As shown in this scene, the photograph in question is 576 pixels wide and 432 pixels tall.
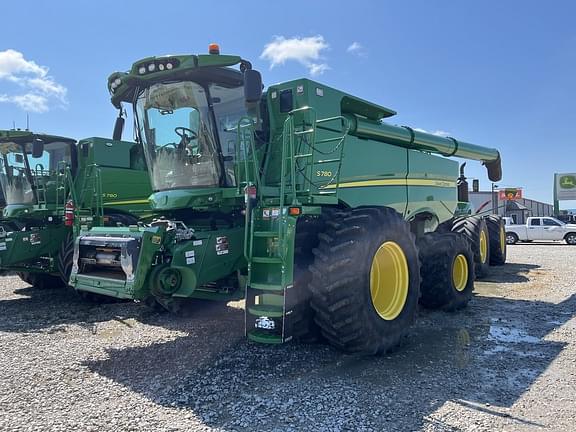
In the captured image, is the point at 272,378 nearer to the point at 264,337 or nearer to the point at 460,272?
the point at 264,337

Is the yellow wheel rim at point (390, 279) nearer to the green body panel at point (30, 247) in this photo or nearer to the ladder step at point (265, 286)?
the ladder step at point (265, 286)

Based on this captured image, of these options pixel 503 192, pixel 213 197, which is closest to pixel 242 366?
pixel 213 197

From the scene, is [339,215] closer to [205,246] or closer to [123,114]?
[205,246]

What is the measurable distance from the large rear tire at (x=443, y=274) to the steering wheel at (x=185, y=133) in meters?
4.08

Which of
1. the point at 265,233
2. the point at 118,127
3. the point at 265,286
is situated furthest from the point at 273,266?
the point at 118,127

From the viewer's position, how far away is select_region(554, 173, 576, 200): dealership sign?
37.1 m

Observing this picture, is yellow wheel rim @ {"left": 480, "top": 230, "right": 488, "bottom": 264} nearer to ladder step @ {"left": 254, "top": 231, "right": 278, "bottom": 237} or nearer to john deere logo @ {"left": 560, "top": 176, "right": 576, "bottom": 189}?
ladder step @ {"left": 254, "top": 231, "right": 278, "bottom": 237}

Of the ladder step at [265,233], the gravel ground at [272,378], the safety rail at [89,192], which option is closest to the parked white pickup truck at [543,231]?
the gravel ground at [272,378]

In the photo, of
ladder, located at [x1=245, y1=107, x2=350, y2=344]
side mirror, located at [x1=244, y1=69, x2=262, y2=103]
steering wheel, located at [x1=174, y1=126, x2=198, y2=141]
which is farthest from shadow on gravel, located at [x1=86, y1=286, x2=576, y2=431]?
side mirror, located at [x1=244, y1=69, x2=262, y2=103]

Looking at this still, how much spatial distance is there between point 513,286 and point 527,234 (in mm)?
17599

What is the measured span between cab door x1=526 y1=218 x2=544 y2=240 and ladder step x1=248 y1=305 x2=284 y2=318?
24.7 m

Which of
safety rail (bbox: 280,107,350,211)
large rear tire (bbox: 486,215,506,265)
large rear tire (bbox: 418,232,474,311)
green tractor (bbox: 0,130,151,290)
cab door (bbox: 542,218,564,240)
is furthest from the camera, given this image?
cab door (bbox: 542,218,564,240)

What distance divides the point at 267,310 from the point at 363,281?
1.00m

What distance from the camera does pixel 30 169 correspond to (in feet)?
33.4
